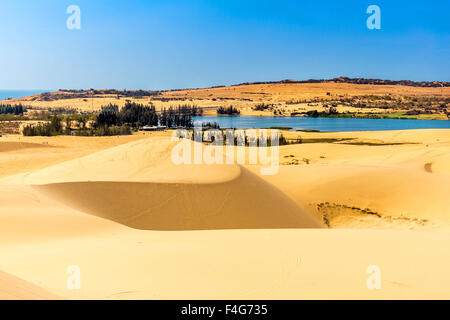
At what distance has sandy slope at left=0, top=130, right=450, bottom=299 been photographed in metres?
4.45

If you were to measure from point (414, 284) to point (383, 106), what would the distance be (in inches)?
2882

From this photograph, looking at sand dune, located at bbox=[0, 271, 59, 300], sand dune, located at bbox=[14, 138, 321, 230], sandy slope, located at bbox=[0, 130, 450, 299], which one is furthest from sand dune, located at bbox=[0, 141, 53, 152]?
sand dune, located at bbox=[0, 271, 59, 300]

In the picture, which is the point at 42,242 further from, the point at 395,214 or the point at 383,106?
the point at 383,106

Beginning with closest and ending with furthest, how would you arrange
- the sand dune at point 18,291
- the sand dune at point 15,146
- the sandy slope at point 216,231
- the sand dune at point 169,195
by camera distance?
the sand dune at point 18,291
the sandy slope at point 216,231
the sand dune at point 169,195
the sand dune at point 15,146

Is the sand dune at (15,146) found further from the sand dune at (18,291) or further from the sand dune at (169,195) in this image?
the sand dune at (18,291)

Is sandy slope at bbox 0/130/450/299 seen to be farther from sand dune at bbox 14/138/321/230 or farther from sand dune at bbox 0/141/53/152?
sand dune at bbox 0/141/53/152

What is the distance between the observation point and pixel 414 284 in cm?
448

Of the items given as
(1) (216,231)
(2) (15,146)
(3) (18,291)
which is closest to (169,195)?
(1) (216,231)

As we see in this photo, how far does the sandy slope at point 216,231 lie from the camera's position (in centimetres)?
445

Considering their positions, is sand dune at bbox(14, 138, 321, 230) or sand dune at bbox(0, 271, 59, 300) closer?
sand dune at bbox(0, 271, 59, 300)

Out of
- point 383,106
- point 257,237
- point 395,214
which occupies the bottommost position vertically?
point 395,214

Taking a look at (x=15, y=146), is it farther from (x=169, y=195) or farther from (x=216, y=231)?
(x=216, y=231)

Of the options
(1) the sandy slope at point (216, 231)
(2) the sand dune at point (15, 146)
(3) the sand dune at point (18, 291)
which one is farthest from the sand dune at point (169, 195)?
(2) the sand dune at point (15, 146)
